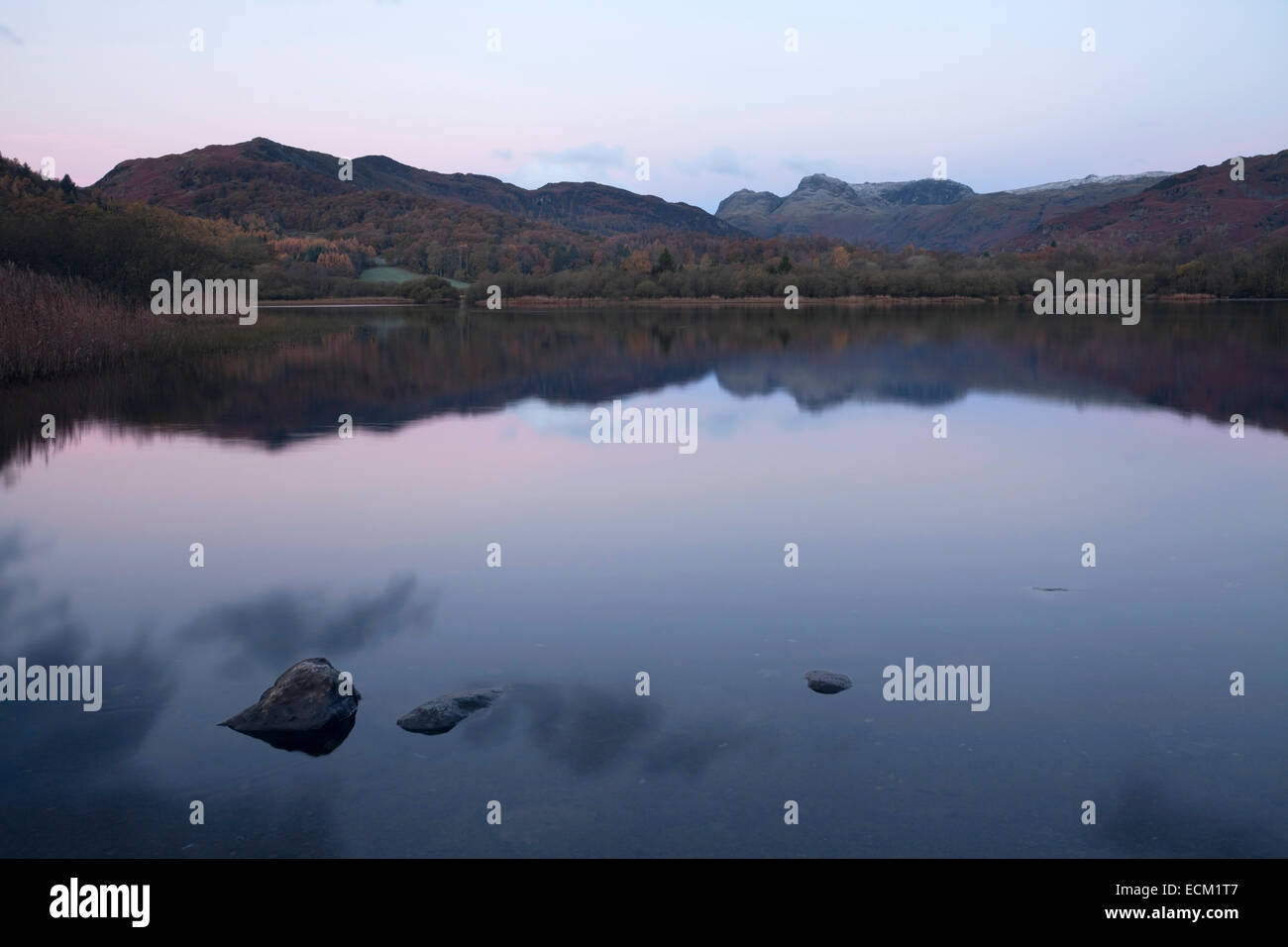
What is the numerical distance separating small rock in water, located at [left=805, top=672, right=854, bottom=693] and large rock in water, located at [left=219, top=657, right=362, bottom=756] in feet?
11.2

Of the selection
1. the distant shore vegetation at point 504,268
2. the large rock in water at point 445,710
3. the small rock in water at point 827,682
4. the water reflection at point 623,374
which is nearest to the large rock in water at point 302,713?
the large rock in water at point 445,710

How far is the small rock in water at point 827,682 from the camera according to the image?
7.62m

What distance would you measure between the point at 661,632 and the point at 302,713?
312 centimetres

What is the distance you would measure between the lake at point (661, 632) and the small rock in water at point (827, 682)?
0.12 metres

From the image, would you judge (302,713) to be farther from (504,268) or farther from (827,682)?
(504,268)

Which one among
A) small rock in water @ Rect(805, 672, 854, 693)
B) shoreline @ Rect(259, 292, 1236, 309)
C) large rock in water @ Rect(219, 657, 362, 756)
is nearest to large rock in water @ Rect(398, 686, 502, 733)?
large rock in water @ Rect(219, 657, 362, 756)

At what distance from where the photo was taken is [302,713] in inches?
285

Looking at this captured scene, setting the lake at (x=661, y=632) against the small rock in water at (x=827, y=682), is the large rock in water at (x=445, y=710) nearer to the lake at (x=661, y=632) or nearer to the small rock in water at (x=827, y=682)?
the lake at (x=661, y=632)

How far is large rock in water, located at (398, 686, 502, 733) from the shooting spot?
714 cm

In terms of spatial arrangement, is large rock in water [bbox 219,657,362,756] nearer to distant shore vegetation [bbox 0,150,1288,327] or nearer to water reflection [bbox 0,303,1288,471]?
water reflection [bbox 0,303,1288,471]

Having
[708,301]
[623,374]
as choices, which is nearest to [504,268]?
[708,301]
